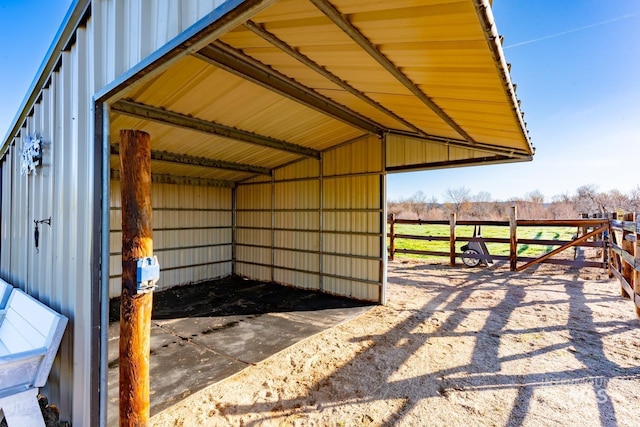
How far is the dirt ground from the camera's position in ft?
8.10

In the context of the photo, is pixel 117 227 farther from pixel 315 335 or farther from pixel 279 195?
pixel 315 335

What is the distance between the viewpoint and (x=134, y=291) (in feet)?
5.33

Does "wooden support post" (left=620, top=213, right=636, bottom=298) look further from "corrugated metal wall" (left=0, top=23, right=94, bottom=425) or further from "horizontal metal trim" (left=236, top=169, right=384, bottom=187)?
"corrugated metal wall" (left=0, top=23, right=94, bottom=425)

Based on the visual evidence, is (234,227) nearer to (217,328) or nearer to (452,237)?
(217,328)

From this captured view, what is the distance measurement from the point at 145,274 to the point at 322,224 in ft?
17.4

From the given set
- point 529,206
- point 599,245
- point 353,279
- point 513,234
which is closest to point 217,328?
point 353,279

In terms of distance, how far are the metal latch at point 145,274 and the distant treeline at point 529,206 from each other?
18.6 m

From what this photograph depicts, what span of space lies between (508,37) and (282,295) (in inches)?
236

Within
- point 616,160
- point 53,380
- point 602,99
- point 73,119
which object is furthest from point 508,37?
point 616,160

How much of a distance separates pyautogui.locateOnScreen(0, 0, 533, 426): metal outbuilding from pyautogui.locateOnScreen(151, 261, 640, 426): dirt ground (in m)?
1.30

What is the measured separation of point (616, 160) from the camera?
2389cm

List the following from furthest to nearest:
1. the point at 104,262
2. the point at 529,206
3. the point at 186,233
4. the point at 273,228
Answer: the point at 529,206
the point at 273,228
the point at 186,233
the point at 104,262

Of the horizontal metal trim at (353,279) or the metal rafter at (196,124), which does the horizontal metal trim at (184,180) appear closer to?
the metal rafter at (196,124)

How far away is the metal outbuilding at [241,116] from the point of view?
5.60 ft
